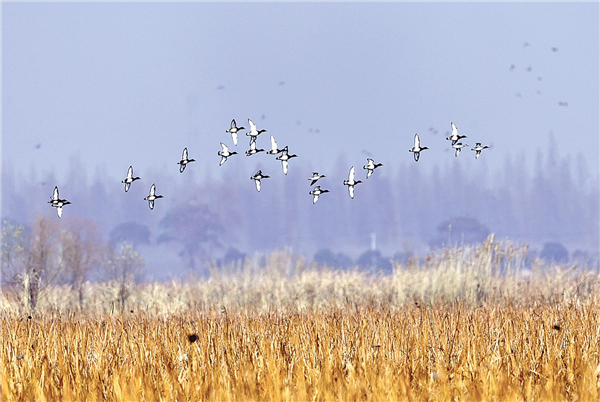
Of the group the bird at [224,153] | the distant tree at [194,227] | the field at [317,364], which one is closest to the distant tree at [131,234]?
the distant tree at [194,227]

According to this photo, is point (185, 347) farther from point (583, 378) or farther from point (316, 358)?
point (583, 378)

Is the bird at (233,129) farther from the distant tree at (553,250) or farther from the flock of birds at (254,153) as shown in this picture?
the distant tree at (553,250)

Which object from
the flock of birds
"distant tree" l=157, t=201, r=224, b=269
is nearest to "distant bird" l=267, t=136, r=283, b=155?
the flock of birds

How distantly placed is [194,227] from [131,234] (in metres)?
8.37

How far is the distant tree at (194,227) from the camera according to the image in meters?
69.9

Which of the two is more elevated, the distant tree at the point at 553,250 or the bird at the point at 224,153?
the bird at the point at 224,153

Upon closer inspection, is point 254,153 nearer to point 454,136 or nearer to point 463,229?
point 454,136

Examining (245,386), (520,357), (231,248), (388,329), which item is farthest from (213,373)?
(231,248)

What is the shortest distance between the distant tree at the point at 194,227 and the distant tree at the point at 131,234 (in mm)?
3547

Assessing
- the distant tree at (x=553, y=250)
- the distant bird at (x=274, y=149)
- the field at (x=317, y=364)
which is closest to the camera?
the field at (x=317, y=364)

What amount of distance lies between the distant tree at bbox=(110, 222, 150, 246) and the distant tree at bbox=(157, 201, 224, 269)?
3.55 meters

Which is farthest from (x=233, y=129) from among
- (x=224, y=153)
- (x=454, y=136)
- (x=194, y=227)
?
(x=194, y=227)

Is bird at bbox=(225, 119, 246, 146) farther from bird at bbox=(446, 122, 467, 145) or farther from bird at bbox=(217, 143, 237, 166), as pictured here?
bird at bbox=(446, 122, 467, 145)

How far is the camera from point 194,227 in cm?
7006
